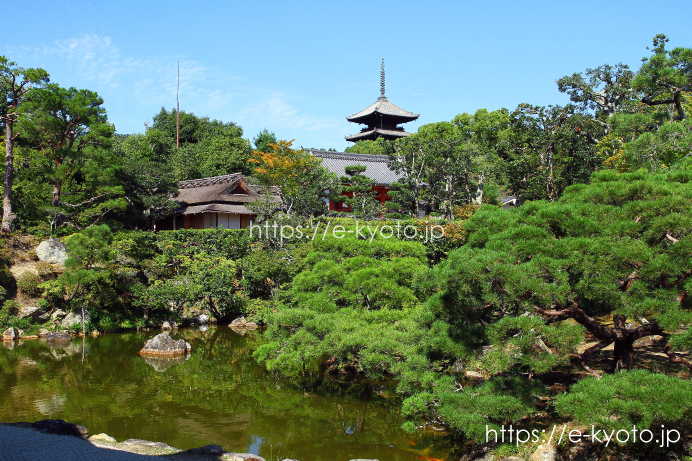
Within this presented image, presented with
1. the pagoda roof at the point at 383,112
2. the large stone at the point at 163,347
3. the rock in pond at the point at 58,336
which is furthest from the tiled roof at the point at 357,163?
the rock in pond at the point at 58,336

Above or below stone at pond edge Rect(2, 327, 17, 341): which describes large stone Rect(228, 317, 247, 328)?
below

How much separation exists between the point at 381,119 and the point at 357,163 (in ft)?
46.5

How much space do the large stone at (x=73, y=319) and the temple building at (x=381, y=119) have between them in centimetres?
2912

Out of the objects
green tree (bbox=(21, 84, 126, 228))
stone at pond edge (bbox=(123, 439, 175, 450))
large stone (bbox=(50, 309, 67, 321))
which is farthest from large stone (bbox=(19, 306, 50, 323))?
stone at pond edge (bbox=(123, 439, 175, 450))

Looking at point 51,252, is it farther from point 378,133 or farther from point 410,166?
point 378,133

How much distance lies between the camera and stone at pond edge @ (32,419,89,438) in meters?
6.92

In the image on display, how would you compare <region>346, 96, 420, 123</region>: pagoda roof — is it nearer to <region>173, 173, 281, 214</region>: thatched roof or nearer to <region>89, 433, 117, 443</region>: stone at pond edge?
<region>173, 173, 281, 214</region>: thatched roof

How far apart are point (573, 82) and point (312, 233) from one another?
1114 centimetres

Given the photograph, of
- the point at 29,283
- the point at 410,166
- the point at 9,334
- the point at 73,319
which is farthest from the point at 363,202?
the point at 9,334

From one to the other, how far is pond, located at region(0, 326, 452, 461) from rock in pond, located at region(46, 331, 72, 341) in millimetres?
901

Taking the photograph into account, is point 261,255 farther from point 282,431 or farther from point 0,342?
point 282,431

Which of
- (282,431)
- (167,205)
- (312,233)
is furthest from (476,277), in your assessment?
(167,205)

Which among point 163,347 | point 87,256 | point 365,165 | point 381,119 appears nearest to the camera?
point 163,347

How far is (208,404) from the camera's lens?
962 centimetres
